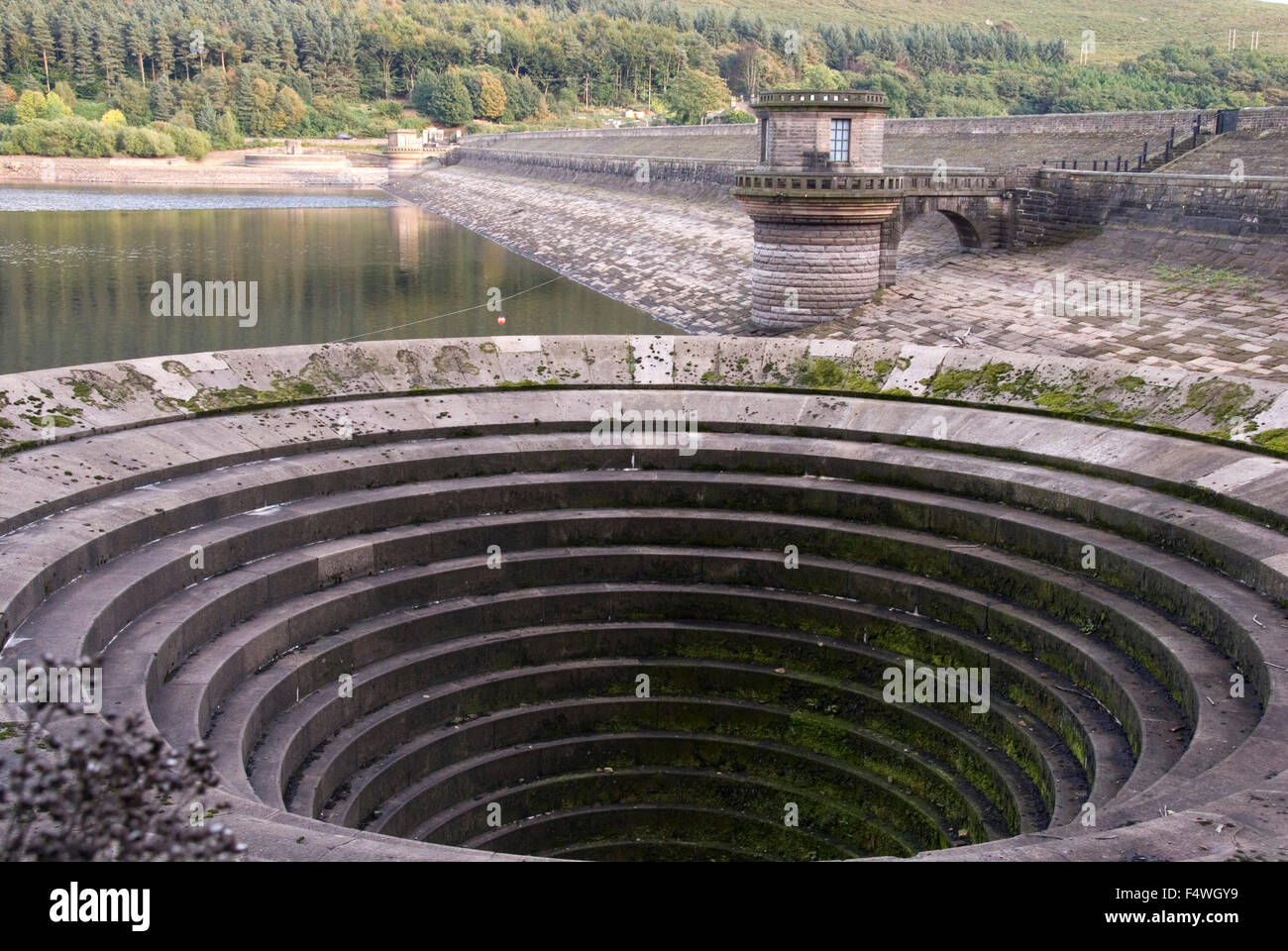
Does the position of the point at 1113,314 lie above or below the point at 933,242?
below

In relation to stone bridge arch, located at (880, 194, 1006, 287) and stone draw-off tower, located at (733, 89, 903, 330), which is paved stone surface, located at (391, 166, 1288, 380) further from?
stone draw-off tower, located at (733, 89, 903, 330)

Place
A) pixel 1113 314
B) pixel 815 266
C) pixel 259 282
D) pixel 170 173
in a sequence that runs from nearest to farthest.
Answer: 1. pixel 1113 314
2. pixel 815 266
3. pixel 259 282
4. pixel 170 173

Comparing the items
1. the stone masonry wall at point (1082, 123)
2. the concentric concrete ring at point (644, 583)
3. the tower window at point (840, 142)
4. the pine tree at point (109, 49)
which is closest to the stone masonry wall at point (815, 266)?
the tower window at point (840, 142)

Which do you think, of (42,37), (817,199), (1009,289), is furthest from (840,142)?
(42,37)

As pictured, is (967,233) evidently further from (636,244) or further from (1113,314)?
(636,244)

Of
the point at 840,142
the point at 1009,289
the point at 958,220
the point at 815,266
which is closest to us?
the point at 840,142

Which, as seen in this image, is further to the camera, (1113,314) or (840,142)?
(840,142)

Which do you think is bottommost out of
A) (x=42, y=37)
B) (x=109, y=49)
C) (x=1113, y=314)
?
(x=1113, y=314)
